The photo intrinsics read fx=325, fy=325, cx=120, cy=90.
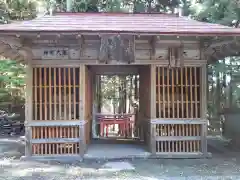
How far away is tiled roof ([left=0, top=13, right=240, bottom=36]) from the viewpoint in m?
6.88

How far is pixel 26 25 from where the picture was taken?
7082mm

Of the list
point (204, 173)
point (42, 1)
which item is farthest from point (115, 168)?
point (42, 1)

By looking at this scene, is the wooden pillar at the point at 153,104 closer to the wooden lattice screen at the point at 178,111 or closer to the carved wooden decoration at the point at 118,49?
the wooden lattice screen at the point at 178,111

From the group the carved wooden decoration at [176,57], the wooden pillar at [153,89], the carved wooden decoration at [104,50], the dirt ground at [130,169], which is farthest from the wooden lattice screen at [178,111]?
the carved wooden decoration at [104,50]

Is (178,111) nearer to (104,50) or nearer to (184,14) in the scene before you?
(104,50)

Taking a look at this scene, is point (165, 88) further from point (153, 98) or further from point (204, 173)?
point (204, 173)

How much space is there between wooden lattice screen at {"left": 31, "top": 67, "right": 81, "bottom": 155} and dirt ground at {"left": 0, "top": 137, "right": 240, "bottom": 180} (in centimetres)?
58

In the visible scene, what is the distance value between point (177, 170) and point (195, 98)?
2.08 metres

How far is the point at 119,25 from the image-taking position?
7566 millimetres

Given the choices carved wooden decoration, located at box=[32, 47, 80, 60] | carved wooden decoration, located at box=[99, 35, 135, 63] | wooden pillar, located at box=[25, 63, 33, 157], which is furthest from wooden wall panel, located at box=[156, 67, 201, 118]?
wooden pillar, located at box=[25, 63, 33, 157]

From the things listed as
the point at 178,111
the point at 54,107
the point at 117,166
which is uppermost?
the point at 54,107

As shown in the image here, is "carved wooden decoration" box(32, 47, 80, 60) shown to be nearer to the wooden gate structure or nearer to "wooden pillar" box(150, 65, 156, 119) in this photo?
the wooden gate structure

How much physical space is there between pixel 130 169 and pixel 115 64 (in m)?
2.48

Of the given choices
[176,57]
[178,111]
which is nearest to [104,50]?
[176,57]
